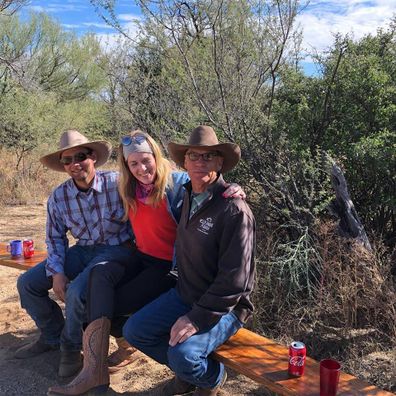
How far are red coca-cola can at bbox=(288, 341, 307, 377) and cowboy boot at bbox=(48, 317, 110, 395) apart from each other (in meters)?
1.10

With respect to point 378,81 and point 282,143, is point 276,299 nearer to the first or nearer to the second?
point 282,143

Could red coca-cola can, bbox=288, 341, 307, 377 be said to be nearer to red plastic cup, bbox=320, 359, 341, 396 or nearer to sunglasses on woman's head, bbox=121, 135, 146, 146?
red plastic cup, bbox=320, 359, 341, 396

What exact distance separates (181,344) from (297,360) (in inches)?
23.7

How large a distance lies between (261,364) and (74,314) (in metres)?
1.22

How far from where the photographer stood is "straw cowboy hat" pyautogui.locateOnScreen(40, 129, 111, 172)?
10.8ft

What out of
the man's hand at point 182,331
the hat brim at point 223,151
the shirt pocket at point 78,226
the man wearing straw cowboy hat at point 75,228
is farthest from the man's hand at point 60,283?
the hat brim at point 223,151

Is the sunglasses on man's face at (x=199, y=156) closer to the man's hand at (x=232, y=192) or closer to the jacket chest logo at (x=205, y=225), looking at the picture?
the man's hand at (x=232, y=192)

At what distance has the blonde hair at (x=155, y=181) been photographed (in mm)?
3025

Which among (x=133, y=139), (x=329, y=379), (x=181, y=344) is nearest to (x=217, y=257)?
(x=181, y=344)

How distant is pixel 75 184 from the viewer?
11.1 ft

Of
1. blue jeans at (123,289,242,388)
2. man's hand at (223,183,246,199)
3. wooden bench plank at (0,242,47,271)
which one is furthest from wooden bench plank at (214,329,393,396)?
wooden bench plank at (0,242,47,271)

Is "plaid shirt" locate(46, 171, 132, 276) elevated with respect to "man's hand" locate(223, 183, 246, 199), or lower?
lower

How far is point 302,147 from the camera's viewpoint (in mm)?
4520

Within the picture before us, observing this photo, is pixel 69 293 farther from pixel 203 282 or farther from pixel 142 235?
pixel 203 282
